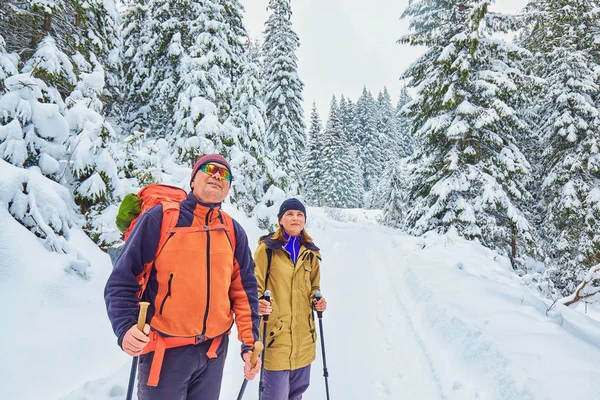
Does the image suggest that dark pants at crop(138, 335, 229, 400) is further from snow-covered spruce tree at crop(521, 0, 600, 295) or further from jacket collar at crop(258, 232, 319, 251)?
snow-covered spruce tree at crop(521, 0, 600, 295)

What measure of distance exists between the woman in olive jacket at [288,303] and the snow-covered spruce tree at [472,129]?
32.7ft

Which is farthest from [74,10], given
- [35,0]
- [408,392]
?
[408,392]

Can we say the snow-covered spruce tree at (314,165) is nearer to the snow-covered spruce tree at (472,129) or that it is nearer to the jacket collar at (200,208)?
the snow-covered spruce tree at (472,129)

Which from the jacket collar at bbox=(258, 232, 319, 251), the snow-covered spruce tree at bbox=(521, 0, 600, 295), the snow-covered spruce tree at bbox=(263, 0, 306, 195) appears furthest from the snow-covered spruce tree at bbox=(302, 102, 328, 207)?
the jacket collar at bbox=(258, 232, 319, 251)

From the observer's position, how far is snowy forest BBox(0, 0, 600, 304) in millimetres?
6496

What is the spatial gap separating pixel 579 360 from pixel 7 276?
7.04 m

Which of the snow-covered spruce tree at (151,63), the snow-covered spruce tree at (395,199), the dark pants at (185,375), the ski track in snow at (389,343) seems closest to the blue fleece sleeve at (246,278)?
the dark pants at (185,375)

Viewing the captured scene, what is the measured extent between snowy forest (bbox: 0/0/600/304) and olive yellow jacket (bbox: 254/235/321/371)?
13.9ft

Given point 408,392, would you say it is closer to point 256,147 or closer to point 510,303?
point 510,303

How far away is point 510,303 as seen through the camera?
18.9 feet

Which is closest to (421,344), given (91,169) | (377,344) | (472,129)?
(377,344)

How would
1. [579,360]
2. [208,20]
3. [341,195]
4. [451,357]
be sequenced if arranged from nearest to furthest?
[579,360] → [451,357] → [208,20] → [341,195]

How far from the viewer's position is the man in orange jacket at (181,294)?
1.89m

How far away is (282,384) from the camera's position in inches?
120
